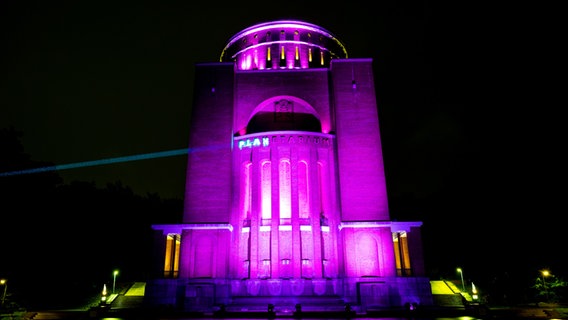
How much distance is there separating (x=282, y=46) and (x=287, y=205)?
12.1 m

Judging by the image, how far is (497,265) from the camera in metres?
29.9

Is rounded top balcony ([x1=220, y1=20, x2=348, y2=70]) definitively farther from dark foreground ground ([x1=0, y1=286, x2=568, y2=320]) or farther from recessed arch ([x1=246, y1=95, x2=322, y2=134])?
dark foreground ground ([x1=0, y1=286, x2=568, y2=320])

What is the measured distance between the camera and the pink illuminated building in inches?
842

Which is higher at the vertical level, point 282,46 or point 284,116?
point 282,46

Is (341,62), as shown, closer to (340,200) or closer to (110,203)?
(340,200)

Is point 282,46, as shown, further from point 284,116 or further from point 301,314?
point 301,314

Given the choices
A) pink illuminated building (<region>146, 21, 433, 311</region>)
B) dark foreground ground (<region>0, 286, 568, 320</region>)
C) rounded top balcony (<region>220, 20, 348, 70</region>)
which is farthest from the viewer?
rounded top balcony (<region>220, 20, 348, 70</region>)

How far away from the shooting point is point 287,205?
78.7 feet

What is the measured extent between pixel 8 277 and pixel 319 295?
607 inches

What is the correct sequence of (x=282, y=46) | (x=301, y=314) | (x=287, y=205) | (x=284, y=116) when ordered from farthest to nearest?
(x=282, y=46) < (x=284, y=116) < (x=287, y=205) < (x=301, y=314)

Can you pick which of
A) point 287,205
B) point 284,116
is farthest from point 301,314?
point 284,116

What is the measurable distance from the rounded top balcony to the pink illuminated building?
6.47ft

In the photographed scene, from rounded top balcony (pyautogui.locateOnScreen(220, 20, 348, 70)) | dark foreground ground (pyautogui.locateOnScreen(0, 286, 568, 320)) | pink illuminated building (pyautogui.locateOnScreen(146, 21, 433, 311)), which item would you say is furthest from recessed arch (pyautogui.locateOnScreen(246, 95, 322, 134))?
dark foreground ground (pyautogui.locateOnScreen(0, 286, 568, 320))

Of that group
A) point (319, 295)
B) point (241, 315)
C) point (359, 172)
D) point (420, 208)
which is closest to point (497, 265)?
point (420, 208)
